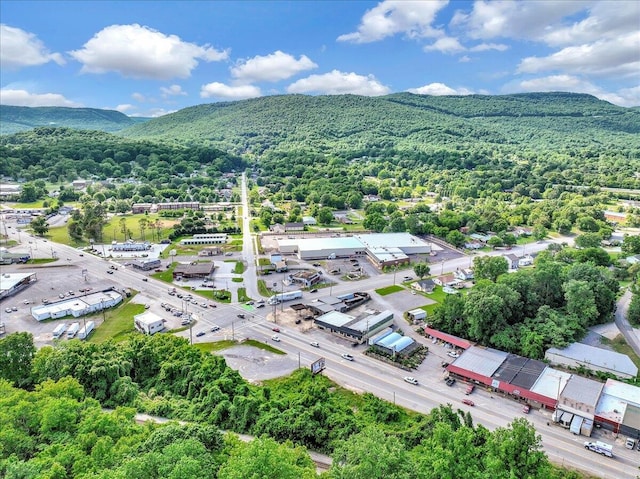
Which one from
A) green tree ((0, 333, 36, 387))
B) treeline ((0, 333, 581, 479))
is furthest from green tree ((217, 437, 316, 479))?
green tree ((0, 333, 36, 387))

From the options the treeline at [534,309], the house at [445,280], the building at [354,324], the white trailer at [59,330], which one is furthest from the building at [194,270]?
the treeline at [534,309]

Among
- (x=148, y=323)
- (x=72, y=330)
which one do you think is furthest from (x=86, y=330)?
(x=148, y=323)

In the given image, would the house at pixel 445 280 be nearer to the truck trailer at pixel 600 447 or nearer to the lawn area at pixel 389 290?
the lawn area at pixel 389 290

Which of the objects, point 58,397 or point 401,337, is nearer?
point 58,397

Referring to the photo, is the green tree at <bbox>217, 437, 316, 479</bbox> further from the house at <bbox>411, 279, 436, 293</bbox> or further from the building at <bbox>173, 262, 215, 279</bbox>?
the building at <bbox>173, 262, 215, 279</bbox>

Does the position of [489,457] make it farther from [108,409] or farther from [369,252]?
[369,252]

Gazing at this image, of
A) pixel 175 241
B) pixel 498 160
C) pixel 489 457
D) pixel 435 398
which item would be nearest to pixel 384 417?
pixel 435 398

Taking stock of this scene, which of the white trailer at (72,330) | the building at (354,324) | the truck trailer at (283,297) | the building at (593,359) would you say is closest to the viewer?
the building at (593,359)
